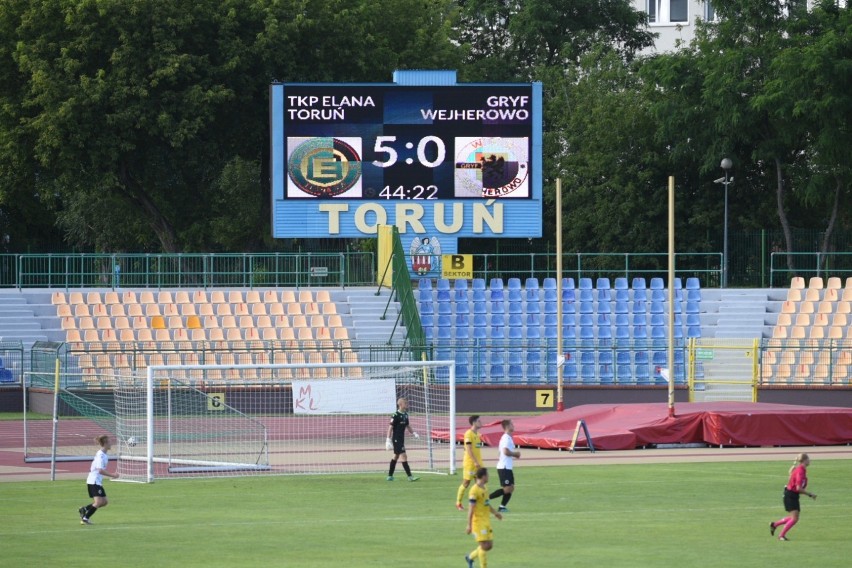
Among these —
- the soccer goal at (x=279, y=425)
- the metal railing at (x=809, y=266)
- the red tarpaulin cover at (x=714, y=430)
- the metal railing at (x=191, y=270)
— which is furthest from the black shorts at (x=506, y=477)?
the metal railing at (x=809, y=266)

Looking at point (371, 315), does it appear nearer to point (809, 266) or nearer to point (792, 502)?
point (809, 266)

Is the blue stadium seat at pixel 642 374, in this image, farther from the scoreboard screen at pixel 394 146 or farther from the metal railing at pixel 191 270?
the metal railing at pixel 191 270

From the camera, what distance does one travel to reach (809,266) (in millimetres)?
52250

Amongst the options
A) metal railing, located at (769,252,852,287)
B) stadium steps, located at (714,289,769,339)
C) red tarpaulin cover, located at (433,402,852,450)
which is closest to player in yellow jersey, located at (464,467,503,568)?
red tarpaulin cover, located at (433,402,852,450)

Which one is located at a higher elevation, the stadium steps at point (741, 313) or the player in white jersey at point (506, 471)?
the stadium steps at point (741, 313)

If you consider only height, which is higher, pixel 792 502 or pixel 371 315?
pixel 371 315

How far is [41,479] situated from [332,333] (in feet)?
57.4

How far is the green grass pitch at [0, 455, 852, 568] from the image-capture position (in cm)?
1733

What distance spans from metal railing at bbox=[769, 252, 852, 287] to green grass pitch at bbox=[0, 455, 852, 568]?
878 inches

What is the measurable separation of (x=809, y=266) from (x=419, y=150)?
16563mm

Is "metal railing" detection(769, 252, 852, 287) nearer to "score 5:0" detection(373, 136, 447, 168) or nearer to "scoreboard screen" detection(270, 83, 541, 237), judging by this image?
"scoreboard screen" detection(270, 83, 541, 237)

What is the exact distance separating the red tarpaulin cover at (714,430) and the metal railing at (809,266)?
14.7 metres

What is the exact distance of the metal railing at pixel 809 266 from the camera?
49188 millimetres

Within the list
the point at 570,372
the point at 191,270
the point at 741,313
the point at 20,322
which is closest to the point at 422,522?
the point at 570,372
